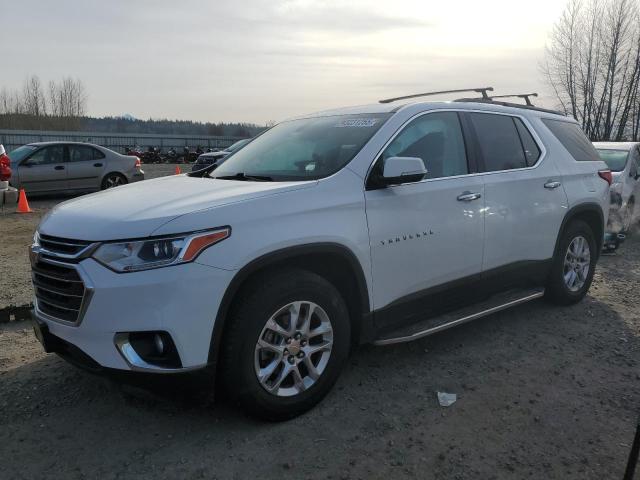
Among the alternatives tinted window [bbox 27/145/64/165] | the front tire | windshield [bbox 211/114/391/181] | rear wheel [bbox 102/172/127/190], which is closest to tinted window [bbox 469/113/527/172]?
windshield [bbox 211/114/391/181]

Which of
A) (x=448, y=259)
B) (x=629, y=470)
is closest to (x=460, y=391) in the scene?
(x=448, y=259)

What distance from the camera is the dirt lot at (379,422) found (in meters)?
2.79

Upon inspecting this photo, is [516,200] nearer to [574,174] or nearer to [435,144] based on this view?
[435,144]

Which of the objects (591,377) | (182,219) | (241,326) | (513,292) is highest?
(182,219)

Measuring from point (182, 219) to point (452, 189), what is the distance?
81.1 inches

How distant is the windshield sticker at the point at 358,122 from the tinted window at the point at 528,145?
1686 mm

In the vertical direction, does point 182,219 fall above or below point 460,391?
above

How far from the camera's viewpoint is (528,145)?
4.86m

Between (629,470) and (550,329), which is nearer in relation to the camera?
(629,470)

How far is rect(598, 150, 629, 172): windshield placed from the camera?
916 cm

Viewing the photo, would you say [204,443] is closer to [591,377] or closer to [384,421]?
[384,421]

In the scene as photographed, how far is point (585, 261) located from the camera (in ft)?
17.9

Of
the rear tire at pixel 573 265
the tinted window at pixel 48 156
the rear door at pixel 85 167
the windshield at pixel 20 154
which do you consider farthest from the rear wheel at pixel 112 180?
the rear tire at pixel 573 265

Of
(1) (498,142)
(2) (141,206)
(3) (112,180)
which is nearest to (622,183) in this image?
(1) (498,142)
